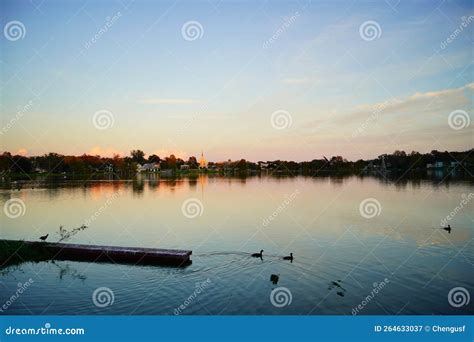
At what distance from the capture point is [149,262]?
1412 centimetres

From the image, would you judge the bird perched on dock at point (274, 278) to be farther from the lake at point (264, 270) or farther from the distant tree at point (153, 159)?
the distant tree at point (153, 159)

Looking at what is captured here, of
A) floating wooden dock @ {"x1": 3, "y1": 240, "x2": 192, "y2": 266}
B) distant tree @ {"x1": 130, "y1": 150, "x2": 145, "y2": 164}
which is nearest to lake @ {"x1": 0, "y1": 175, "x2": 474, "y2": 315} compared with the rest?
floating wooden dock @ {"x1": 3, "y1": 240, "x2": 192, "y2": 266}

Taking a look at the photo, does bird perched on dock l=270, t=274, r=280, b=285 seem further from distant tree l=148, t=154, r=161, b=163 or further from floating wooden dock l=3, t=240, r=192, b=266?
distant tree l=148, t=154, r=161, b=163

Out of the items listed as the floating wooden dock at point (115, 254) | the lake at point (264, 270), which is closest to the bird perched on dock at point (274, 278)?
the lake at point (264, 270)

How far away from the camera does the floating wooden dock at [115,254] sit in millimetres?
14023

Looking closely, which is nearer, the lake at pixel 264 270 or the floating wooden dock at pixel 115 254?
the lake at pixel 264 270

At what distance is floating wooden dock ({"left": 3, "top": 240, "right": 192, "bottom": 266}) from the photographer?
14.0 metres

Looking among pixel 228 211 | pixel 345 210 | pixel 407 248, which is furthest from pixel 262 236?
pixel 345 210

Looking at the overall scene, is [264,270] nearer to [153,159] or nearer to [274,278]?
[274,278]

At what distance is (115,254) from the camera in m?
14.7

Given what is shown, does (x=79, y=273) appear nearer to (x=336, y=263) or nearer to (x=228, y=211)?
(x=336, y=263)

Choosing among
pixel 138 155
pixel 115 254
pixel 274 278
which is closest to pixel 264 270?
pixel 274 278

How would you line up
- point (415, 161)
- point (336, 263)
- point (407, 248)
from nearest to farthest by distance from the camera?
point (336, 263), point (407, 248), point (415, 161)

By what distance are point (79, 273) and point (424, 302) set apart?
11.4 meters
